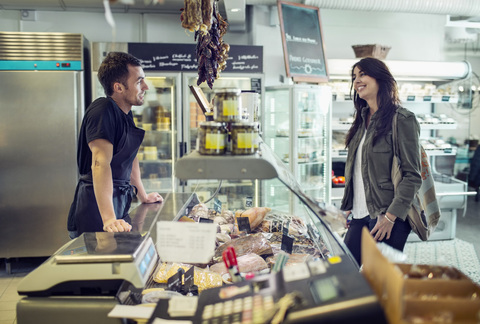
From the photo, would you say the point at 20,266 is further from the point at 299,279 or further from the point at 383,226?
the point at 299,279

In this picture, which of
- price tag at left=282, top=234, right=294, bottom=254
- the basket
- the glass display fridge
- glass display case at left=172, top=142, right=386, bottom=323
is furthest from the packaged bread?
the basket

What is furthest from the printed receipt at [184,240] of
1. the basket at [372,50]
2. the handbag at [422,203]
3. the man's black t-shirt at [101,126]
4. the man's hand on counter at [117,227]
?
the basket at [372,50]

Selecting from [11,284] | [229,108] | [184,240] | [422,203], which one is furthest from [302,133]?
[184,240]

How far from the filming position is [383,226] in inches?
99.9

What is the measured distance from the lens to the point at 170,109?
228 inches

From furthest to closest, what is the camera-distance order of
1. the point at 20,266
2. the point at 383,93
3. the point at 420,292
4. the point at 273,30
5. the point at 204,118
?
the point at 273,30 < the point at 204,118 < the point at 20,266 < the point at 383,93 < the point at 420,292

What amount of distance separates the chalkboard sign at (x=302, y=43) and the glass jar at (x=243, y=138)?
424 centimetres

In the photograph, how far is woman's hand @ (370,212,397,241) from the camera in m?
2.52

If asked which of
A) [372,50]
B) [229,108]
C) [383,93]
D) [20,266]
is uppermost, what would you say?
[372,50]

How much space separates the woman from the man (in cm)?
138

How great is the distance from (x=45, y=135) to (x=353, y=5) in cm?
398

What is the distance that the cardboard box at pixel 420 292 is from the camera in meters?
1.00

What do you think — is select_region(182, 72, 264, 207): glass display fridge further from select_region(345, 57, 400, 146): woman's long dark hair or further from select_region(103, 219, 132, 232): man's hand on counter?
select_region(103, 219, 132, 232): man's hand on counter

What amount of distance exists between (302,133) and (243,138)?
438cm
